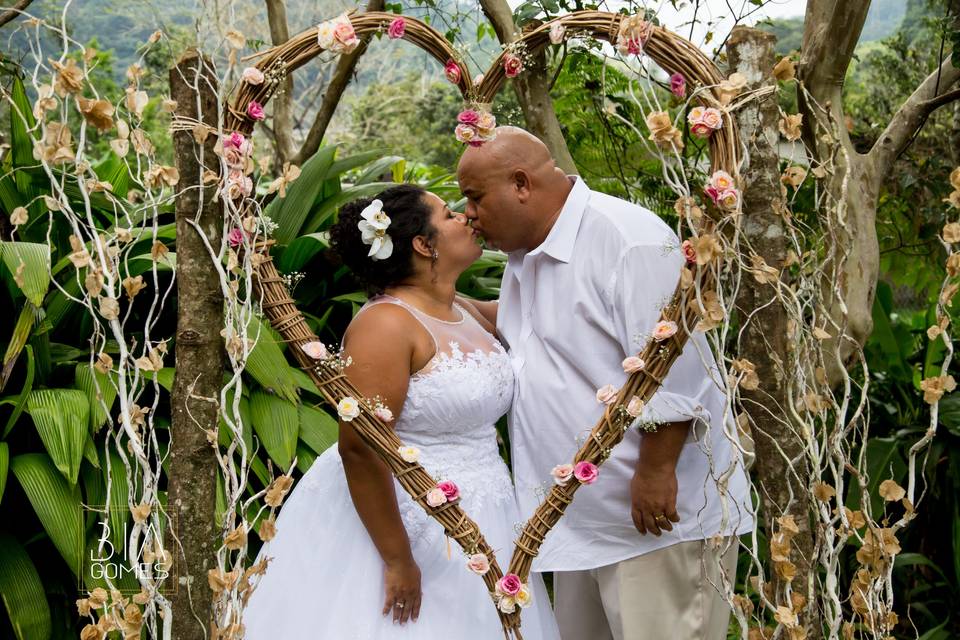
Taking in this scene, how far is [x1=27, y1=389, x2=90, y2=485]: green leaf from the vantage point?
9.87 ft

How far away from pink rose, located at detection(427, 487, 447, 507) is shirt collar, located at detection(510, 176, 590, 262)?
72 cm

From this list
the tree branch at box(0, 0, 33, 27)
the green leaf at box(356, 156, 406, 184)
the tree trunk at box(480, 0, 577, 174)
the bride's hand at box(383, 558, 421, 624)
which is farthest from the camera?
the green leaf at box(356, 156, 406, 184)

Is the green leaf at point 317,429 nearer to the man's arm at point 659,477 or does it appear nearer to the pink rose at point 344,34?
the man's arm at point 659,477

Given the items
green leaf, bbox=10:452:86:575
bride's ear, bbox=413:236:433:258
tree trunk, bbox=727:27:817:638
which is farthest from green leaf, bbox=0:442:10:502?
tree trunk, bbox=727:27:817:638

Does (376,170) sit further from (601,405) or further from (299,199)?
(601,405)

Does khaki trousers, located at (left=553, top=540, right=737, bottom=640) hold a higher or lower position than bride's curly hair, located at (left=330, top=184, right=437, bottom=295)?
lower

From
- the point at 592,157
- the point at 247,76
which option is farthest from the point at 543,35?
the point at 592,157

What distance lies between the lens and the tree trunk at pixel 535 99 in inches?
133

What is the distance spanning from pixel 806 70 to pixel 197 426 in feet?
7.41

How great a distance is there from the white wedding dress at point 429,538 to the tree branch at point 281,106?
9.52ft

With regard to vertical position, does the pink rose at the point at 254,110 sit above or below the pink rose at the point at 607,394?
above

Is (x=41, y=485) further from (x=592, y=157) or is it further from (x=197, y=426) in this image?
(x=592, y=157)

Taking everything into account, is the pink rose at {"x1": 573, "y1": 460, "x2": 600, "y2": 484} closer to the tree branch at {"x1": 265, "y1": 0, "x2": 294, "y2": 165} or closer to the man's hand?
the man's hand

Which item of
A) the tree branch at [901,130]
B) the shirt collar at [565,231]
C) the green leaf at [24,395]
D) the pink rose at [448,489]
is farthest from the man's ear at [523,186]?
the green leaf at [24,395]
